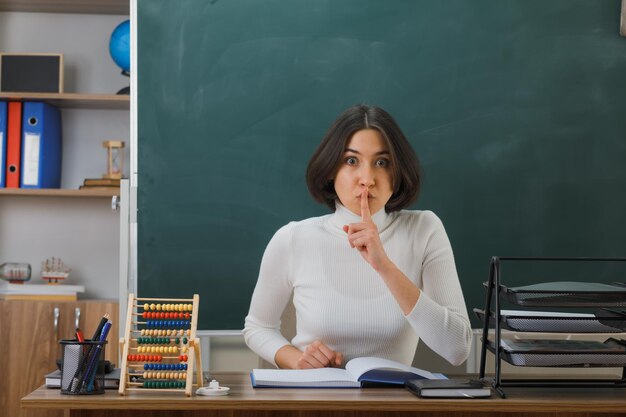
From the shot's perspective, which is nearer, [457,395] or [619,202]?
[457,395]

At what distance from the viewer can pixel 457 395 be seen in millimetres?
1856

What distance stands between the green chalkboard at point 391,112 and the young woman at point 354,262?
36cm

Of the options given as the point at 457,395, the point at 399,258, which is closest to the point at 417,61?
the point at 399,258

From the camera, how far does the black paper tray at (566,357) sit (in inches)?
76.7

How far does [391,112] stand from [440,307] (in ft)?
3.37

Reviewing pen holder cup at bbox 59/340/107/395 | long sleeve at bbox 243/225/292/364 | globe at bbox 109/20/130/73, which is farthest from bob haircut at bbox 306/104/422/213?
globe at bbox 109/20/130/73

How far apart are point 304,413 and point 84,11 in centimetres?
261

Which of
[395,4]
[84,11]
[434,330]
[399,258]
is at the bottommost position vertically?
[434,330]

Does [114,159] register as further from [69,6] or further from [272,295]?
[272,295]

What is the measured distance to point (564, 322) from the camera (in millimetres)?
1998

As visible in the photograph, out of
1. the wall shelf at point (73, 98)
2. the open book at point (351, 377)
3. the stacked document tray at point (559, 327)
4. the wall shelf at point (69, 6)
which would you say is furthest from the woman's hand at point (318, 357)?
the wall shelf at point (69, 6)

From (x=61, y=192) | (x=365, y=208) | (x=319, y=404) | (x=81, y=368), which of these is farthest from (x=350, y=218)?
(x=61, y=192)

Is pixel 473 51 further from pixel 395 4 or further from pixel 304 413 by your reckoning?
pixel 304 413

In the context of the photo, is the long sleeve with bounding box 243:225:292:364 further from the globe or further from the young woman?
the globe
